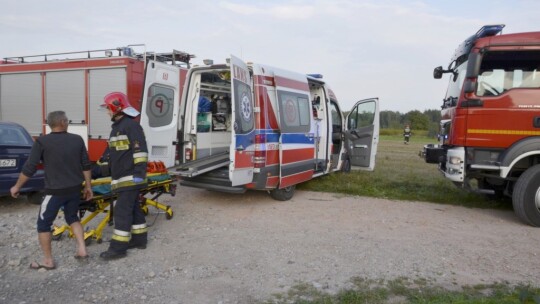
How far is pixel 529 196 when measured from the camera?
6.14 metres

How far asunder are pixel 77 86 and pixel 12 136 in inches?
148

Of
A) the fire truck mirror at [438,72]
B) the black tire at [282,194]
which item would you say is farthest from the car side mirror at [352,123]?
the black tire at [282,194]

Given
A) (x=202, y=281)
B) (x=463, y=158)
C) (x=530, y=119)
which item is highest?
(x=530, y=119)

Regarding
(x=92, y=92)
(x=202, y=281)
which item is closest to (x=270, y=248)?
(x=202, y=281)

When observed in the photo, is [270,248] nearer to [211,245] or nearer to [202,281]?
[211,245]

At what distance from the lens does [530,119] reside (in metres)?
6.08

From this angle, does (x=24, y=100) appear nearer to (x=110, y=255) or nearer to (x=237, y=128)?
(x=237, y=128)

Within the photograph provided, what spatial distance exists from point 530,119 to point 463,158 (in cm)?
104

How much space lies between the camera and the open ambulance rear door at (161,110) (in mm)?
6891

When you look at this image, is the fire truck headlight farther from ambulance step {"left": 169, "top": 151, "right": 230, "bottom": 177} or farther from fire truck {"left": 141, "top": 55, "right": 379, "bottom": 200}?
ambulance step {"left": 169, "top": 151, "right": 230, "bottom": 177}

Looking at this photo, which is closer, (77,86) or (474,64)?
(474,64)

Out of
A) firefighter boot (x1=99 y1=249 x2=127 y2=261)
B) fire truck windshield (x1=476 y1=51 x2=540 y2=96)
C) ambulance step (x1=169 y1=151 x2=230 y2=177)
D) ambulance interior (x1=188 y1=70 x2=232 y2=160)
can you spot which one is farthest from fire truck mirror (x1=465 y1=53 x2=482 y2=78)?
firefighter boot (x1=99 y1=249 x2=127 y2=261)

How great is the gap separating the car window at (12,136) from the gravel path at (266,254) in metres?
1.07

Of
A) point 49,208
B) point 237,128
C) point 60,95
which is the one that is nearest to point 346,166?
point 237,128
